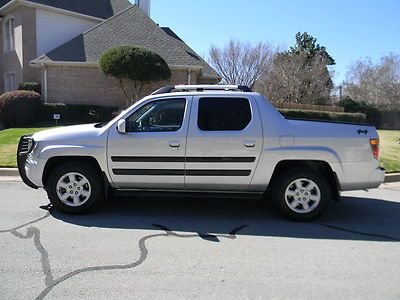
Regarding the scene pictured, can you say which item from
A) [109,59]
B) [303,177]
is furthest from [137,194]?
[109,59]

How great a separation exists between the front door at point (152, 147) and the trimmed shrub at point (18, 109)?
14.9 meters

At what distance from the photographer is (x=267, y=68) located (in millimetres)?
40281

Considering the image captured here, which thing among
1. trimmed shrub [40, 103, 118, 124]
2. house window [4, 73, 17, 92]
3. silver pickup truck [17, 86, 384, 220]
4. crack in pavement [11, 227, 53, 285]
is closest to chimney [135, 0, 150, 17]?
house window [4, 73, 17, 92]

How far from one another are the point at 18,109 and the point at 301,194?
54.4 feet

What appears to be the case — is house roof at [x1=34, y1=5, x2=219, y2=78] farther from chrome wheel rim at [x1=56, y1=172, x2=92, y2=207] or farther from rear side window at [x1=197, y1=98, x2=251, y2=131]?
chrome wheel rim at [x1=56, y1=172, x2=92, y2=207]

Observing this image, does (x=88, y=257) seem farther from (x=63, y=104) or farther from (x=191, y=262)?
(x=63, y=104)

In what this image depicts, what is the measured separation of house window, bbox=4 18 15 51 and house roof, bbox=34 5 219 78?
14.6 ft

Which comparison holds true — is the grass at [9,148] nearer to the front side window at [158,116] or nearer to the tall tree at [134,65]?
the front side window at [158,116]

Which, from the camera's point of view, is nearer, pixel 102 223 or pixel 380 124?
pixel 102 223

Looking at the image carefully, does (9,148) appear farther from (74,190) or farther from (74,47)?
(74,47)

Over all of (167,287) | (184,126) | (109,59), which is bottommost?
(167,287)

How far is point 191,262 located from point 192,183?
174 centimetres

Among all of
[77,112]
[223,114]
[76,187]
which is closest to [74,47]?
[77,112]

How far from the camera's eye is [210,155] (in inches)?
237
